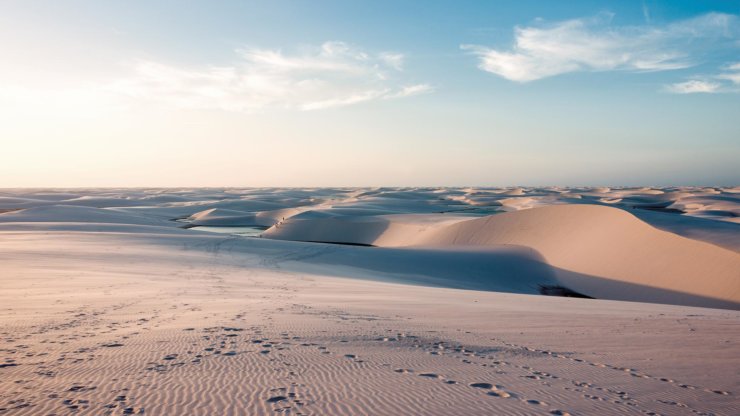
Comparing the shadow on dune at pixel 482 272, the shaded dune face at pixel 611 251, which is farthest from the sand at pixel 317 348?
the shadow on dune at pixel 482 272

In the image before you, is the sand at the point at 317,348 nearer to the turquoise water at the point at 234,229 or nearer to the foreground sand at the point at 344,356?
the foreground sand at the point at 344,356

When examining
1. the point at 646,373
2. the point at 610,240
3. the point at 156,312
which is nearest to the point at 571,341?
the point at 646,373

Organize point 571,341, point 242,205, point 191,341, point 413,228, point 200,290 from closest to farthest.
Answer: point 191,341
point 571,341
point 200,290
point 413,228
point 242,205

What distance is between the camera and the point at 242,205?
65.1 m

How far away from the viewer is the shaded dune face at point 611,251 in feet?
51.5

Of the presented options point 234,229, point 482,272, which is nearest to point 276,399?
point 482,272

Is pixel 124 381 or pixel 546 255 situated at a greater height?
pixel 124 381

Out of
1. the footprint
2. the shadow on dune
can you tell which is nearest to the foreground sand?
the footprint

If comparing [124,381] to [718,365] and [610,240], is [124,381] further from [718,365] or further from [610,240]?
[610,240]

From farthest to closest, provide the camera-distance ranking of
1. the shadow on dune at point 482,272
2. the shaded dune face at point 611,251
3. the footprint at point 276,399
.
Answer: the shadow on dune at point 482,272, the shaded dune face at point 611,251, the footprint at point 276,399

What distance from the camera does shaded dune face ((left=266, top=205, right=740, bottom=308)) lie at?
51.5 feet

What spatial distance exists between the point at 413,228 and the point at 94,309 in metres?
26.5

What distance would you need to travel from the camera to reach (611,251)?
1973 centimetres

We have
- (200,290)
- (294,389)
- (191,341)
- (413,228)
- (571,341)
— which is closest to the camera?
(294,389)
